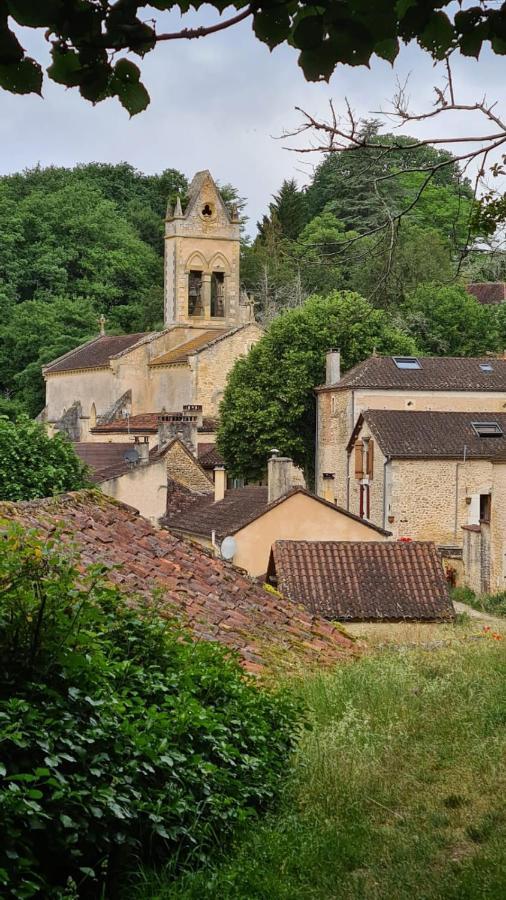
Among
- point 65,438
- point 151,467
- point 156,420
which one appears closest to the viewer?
point 65,438

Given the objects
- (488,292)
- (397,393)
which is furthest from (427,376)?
(488,292)

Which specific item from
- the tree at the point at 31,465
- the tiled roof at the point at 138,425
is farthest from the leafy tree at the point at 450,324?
the tree at the point at 31,465

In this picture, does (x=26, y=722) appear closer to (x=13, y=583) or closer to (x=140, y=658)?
(x=13, y=583)

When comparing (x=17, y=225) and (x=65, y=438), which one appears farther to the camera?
(x=17, y=225)

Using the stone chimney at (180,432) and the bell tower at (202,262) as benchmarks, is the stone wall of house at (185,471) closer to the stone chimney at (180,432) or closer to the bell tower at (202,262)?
the stone chimney at (180,432)

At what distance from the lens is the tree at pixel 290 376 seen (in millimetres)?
52125

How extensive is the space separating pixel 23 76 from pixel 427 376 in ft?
149

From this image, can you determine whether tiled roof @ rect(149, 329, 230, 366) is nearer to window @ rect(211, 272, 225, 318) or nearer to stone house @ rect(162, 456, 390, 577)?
window @ rect(211, 272, 225, 318)

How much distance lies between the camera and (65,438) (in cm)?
3114

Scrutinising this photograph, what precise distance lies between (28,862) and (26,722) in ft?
2.01

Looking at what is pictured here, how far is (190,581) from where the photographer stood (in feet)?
37.2

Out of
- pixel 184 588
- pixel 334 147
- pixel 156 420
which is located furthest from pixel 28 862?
pixel 156 420

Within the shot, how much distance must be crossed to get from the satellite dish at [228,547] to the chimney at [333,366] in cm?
2560

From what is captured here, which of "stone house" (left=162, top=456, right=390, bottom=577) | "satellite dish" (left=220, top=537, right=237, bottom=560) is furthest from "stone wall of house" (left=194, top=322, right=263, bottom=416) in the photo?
"satellite dish" (left=220, top=537, right=237, bottom=560)
